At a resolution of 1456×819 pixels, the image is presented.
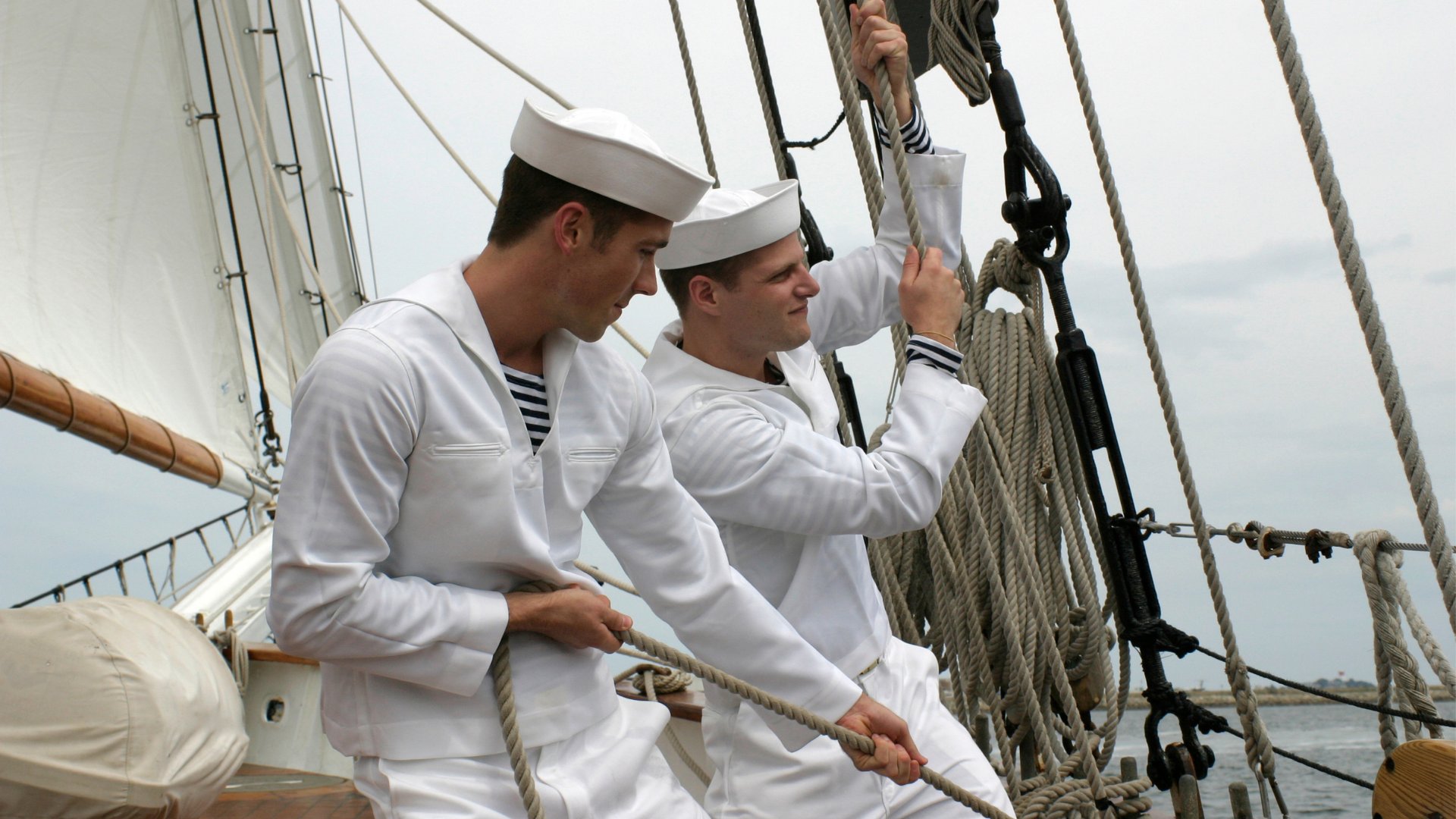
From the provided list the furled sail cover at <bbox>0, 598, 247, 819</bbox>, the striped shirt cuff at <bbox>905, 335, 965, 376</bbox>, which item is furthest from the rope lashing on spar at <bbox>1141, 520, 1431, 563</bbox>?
the furled sail cover at <bbox>0, 598, 247, 819</bbox>

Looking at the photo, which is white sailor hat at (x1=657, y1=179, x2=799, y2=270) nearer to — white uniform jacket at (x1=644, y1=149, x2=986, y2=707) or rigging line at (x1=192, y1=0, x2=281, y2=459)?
white uniform jacket at (x1=644, y1=149, x2=986, y2=707)

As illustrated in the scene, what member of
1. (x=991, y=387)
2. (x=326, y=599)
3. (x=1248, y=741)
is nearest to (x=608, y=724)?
(x=326, y=599)

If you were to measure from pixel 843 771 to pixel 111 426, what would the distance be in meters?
3.72

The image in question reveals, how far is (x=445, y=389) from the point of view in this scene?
122cm

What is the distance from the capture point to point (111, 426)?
15.1 ft

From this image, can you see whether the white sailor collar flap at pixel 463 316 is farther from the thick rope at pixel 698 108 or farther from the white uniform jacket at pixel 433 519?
the thick rope at pixel 698 108

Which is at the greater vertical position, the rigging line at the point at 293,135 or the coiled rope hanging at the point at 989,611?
the rigging line at the point at 293,135

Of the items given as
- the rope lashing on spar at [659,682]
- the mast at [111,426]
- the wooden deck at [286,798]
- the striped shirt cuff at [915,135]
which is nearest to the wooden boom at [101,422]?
the mast at [111,426]

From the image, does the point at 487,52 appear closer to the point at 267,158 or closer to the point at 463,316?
the point at 267,158

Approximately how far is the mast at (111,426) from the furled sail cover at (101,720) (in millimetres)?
1837

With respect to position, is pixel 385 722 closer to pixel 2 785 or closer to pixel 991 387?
pixel 2 785

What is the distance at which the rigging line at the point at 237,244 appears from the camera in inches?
221

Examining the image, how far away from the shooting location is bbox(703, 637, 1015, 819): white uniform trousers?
1784 mm

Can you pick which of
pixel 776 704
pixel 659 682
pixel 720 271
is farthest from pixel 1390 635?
pixel 659 682
